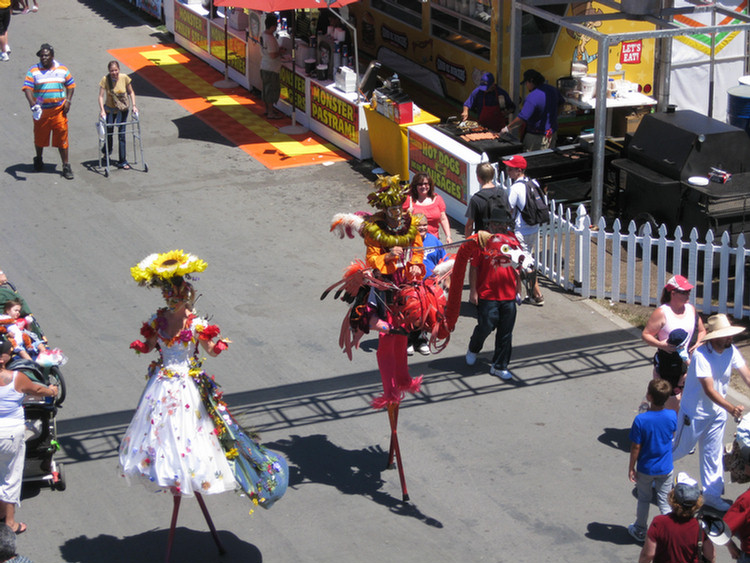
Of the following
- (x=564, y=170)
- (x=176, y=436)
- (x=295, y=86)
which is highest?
(x=295, y=86)

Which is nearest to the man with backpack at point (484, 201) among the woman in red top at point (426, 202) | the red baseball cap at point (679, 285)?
the woman in red top at point (426, 202)

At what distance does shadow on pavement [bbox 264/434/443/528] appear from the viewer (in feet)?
25.4

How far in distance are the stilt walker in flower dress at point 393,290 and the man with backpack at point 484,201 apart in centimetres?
252

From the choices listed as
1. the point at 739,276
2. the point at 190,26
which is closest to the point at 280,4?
the point at 190,26

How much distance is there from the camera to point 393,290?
24.9 feet

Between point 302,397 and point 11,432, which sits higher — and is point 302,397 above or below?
below

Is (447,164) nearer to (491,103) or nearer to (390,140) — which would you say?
(390,140)

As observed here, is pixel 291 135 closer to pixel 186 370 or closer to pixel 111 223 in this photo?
pixel 111 223

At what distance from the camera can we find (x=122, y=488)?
25.8 feet

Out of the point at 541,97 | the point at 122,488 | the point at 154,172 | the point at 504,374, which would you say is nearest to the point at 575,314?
the point at 504,374

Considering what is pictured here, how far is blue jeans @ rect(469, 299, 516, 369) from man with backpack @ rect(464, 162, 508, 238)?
1042mm

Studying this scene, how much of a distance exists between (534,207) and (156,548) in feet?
18.3

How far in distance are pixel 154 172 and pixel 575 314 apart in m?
6.92

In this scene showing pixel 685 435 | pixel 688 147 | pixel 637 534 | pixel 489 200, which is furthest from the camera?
pixel 688 147
